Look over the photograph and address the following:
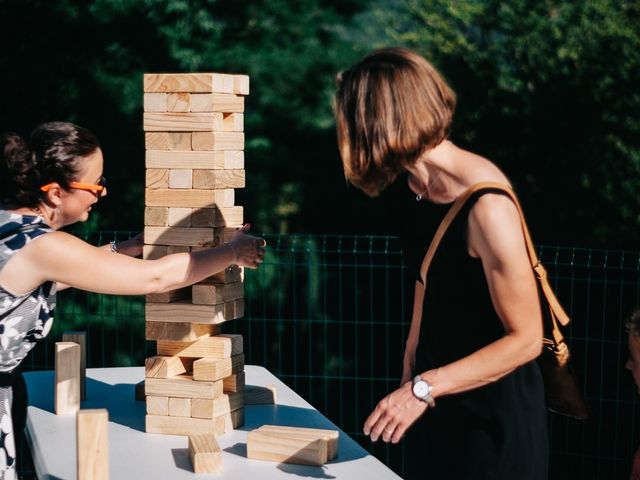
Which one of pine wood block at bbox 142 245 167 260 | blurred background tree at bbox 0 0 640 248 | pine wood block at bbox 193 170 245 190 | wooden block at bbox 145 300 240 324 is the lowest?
wooden block at bbox 145 300 240 324

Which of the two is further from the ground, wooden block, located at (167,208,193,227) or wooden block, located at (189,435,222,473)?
wooden block, located at (167,208,193,227)

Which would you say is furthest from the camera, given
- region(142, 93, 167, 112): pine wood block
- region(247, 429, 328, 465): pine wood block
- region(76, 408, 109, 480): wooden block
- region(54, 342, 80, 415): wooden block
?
region(54, 342, 80, 415): wooden block

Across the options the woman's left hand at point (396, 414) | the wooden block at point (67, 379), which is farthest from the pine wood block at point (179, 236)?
the woman's left hand at point (396, 414)

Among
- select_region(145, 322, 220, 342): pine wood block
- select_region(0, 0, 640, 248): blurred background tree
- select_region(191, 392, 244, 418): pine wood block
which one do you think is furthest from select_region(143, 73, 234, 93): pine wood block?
select_region(0, 0, 640, 248): blurred background tree

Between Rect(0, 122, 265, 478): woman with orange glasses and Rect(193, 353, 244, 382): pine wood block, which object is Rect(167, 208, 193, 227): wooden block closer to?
Rect(0, 122, 265, 478): woman with orange glasses

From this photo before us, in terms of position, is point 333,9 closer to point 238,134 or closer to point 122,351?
point 122,351

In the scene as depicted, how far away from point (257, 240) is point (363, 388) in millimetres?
5866

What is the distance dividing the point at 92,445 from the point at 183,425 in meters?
0.90

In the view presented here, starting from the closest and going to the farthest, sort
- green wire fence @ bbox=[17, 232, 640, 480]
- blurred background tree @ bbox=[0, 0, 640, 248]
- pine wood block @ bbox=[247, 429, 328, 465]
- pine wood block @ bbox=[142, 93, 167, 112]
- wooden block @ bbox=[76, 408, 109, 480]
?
wooden block @ bbox=[76, 408, 109, 480], pine wood block @ bbox=[247, 429, 328, 465], pine wood block @ bbox=[142, 93, 167, 112], green wire fence @ bbox=[17, 232, 640, 480], blurred background tree @ bbox=[0, 0, 640, 248]

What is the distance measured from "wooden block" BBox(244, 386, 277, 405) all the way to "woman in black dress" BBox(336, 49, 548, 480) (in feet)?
4.26

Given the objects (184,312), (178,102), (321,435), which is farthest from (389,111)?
(184,312)

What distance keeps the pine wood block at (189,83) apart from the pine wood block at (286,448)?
106cm

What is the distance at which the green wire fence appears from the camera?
557 centimetres

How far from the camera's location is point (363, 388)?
8.68 meters
